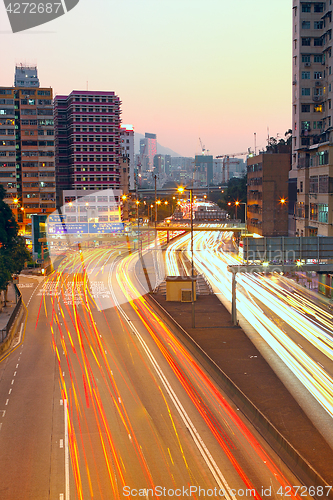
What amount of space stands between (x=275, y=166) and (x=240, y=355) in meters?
59.4

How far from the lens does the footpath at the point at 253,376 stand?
52.2 feet

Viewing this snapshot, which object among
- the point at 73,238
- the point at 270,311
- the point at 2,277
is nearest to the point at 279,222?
the point at 73,238

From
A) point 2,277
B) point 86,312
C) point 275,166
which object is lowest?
point 86,312

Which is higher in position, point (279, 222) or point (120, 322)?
point (279, 222)

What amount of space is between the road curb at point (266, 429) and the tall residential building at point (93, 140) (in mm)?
95485

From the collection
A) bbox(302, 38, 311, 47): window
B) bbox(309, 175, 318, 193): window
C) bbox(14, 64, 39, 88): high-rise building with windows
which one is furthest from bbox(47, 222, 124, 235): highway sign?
bbox(14, 64, 39, 88): high-rise building with windows

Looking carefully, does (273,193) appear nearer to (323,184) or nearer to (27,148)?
(323,184)

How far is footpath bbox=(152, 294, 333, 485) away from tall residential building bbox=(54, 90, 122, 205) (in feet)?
274

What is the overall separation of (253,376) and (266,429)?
5385 millimetres

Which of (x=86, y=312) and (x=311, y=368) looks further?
→ (x=86, y=312)

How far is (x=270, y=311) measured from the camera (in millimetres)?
35906

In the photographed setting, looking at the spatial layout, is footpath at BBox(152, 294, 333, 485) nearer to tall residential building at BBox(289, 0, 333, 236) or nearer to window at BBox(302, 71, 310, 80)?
tall residential building at BBox(289, 0, 333, 236)

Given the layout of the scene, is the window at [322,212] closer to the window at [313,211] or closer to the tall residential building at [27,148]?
the window at [313,211]

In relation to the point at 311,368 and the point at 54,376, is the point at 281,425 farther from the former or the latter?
the point at 54,376
